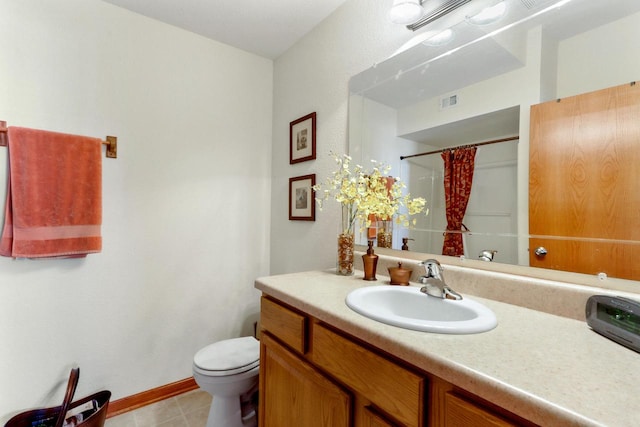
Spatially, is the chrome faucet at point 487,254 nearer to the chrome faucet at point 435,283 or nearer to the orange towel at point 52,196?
the chrome faucet at point 435,283

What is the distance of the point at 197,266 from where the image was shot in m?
1.95

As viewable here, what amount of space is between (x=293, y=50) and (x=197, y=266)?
1623mm

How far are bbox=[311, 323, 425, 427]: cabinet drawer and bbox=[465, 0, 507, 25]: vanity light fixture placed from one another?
126 centimetres

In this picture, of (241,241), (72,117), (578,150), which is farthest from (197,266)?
(578,150)

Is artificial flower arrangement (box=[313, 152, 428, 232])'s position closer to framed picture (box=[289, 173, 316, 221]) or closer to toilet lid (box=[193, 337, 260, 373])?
framed picture (box=[289, 173, 316, 221])

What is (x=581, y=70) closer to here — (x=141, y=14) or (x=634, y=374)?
(x=634, y=374)

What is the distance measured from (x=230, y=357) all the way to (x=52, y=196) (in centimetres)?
120

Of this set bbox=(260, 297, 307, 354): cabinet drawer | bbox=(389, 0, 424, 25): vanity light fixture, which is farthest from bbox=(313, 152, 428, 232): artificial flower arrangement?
bbox=(389, 0, 424, 25): vanity light fixture

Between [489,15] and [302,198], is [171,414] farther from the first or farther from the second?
[489,15]

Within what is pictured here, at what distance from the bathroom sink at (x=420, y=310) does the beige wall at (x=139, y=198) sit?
52.0 inches

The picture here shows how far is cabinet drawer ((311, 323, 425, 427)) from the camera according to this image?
0.66 meters

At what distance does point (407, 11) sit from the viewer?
1238 millimetres

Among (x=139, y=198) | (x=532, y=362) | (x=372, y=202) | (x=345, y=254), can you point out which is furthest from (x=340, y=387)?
(x=139, y=198)

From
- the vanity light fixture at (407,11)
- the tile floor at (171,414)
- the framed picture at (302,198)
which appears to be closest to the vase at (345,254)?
the framed picture at (302,198)
